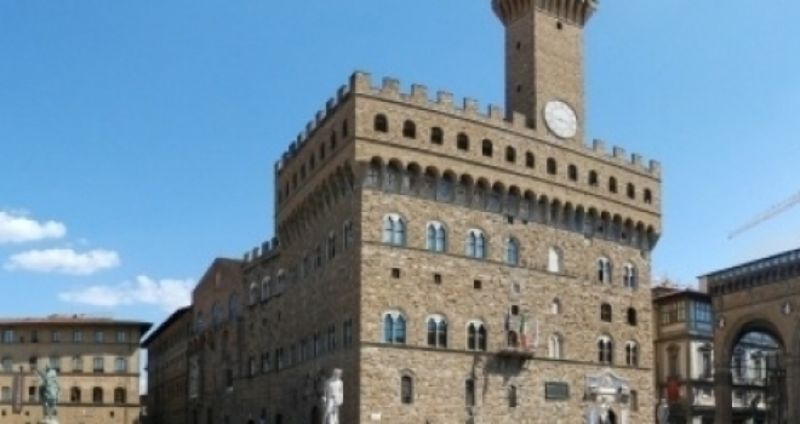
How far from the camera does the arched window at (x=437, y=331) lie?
176ft

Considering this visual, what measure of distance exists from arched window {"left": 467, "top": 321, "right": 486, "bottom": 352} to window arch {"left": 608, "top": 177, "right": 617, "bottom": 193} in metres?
12.6

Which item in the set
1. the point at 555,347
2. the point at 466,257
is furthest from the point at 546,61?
the point at 555,347

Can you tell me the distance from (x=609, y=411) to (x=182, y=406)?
40802 mm

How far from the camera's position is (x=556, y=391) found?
5772cm

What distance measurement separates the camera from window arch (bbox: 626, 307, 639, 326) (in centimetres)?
6281

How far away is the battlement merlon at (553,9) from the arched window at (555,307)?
16091 mm

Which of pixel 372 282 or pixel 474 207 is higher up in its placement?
pixel 474 207

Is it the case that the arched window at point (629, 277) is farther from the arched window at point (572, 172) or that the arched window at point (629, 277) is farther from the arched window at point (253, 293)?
the arched window at point (253, 293)

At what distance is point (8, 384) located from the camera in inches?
3610

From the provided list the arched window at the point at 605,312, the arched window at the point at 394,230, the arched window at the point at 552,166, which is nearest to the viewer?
the arched window at the point at 394,230

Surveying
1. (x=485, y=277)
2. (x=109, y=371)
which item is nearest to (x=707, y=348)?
(x=485, y=277)

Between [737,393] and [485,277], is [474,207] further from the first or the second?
[737,393]

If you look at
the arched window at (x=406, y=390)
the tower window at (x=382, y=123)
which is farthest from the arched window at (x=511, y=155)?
the arched window at (x=406, y=390)

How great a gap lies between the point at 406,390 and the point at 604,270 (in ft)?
51.0
